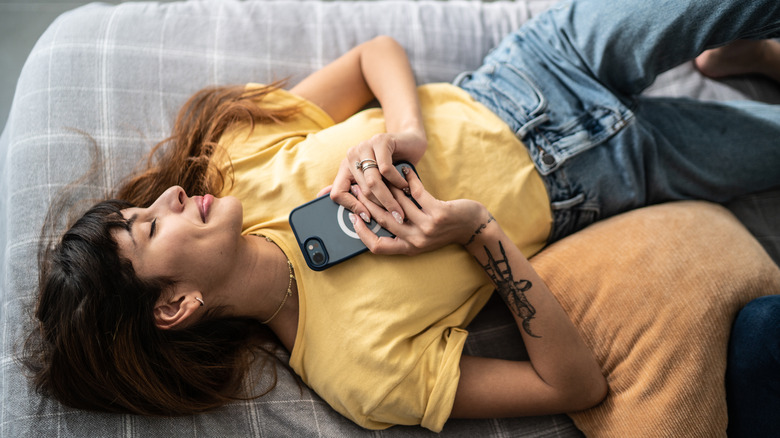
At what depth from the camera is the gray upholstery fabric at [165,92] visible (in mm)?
943

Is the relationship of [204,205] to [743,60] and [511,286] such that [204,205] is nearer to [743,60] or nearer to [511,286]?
[511,286]

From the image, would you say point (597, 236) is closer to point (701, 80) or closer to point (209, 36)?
point (701, 80)

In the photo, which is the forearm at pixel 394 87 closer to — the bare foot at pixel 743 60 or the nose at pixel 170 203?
the nose at pixel 170 203

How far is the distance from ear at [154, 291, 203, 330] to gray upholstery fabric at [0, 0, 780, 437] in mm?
179

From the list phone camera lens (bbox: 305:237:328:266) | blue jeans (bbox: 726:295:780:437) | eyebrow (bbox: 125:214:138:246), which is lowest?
blue jeans (bbox: 726:295:780:437)

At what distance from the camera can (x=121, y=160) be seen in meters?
1.10

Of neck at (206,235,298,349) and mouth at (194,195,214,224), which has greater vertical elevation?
mouth at (194,195,214,224)

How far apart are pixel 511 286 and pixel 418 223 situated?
212mm

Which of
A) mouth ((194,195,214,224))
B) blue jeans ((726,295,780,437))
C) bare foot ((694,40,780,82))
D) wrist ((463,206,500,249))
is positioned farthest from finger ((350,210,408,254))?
bare foot ((694,40,780,82))

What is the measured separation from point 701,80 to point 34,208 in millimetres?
1522

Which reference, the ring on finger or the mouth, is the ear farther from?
the ring on finger

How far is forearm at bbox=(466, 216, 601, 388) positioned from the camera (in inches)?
36.4

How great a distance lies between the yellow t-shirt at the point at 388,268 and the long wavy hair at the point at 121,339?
0.10 meters

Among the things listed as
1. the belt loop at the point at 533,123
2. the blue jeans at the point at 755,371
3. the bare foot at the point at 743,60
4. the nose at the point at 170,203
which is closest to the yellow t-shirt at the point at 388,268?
the belt loop at the point at 533,123
